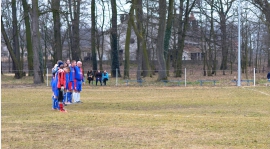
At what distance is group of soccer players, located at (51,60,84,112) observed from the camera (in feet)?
58.4

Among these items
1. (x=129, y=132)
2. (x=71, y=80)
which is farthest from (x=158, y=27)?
(x=129, y=132)

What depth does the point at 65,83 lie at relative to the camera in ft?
61.6

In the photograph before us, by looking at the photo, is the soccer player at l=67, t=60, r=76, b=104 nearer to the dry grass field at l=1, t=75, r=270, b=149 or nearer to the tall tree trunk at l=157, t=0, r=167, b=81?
the dry grass field at l=1, t=75, r=270, b=149

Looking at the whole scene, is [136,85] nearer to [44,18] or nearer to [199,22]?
[199,22]

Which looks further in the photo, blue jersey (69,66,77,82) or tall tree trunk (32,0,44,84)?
tall tree trunk (32,0,44,84)

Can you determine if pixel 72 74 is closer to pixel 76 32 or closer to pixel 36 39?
pixel 36 39

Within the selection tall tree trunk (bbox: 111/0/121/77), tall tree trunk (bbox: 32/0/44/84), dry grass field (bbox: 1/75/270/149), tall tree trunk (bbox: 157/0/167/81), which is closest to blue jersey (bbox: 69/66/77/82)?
dry grass field (bbox: 1/75/270/149)

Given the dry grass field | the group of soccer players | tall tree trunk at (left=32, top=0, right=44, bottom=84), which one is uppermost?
tall tree trunk at (left=32, top=0, right=44, bottom=84)

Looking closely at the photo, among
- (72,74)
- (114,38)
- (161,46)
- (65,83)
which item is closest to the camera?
(65,83)

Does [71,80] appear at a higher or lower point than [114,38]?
lower

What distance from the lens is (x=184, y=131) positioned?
38.9 ft

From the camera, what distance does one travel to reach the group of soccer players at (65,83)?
17.8 m

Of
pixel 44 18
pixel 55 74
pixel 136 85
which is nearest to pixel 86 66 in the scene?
pixel 44 18

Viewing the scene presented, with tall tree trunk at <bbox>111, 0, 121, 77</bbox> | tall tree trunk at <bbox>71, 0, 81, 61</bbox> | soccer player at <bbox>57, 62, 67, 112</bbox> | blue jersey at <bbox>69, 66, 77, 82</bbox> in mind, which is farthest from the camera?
tall tree trunk at <bbox>71, 0, 81, 61</bbox>
